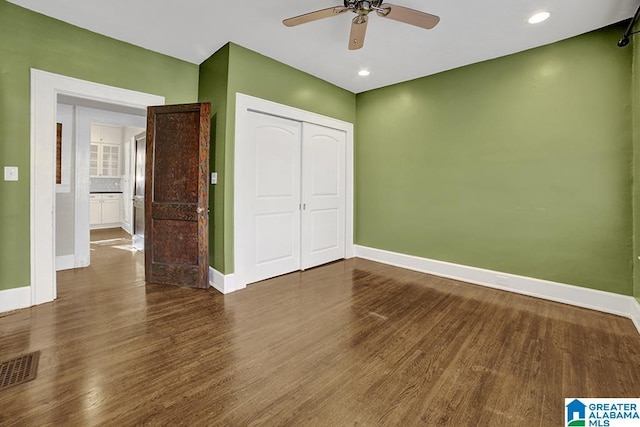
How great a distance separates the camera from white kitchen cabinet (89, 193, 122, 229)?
7.41 m

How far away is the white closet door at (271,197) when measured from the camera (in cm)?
357

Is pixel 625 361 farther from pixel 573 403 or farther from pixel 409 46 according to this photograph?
pixel 409 46

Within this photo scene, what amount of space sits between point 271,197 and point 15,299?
2.69m

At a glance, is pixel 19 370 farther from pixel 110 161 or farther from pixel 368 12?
pixel 110 161

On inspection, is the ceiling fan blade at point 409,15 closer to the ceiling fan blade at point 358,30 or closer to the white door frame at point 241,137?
the ceiling fan blade at point 358,30

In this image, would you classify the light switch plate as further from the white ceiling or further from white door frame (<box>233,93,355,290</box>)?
white door frame (<box>233,93,355,290</box>)

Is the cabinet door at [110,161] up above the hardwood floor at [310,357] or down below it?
above

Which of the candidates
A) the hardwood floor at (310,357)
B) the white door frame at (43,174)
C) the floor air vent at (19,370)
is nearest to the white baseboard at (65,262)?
the hardwood floor at (310,357)

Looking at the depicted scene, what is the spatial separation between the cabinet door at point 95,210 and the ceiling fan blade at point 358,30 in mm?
7758

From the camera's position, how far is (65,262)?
4.12 m

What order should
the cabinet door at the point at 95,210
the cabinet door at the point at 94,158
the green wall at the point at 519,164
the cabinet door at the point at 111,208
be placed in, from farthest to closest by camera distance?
1. the cabinet door at the point at 111,208
2. the cabinet door at the point at 94,158
3. the cabinet door at the point at 95,210
4. the green wall at the point at 519,164

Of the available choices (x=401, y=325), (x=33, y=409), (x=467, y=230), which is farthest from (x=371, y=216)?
(x=33, y=409)

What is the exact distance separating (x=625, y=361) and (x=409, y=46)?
133 inches

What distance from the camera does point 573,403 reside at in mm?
1638
